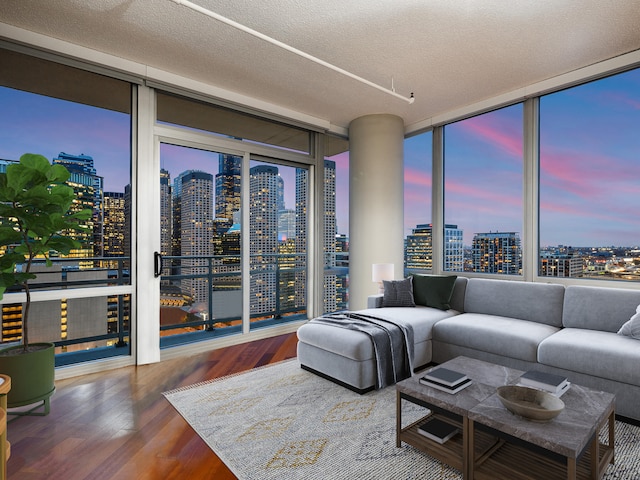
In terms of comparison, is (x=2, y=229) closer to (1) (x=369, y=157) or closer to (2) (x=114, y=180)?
(2) (x=114, y=180)

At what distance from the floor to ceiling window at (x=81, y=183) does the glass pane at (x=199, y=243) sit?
0.39 m

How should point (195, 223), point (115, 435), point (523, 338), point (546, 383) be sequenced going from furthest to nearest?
point (195, 223) → point (523, 338) → point (115, 435) → point (546, 383)

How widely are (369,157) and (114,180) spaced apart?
3.03 m

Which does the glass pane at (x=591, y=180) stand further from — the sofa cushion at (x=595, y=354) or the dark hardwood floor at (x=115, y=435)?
the dark hardwood floor at (x=115, y=435)

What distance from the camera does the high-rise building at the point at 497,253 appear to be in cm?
411

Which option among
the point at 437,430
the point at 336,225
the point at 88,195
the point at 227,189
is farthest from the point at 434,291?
the point at 88,195

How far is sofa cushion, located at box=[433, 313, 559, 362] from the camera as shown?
109 inches

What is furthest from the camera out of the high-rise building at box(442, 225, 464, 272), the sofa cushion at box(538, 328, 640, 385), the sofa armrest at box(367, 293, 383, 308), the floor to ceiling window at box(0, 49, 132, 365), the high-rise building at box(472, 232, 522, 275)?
the high-rise building at box(442, 225, 464, 272)

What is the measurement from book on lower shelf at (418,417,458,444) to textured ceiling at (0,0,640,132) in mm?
2784

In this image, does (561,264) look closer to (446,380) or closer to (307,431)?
(446,380)

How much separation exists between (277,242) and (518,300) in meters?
2.87

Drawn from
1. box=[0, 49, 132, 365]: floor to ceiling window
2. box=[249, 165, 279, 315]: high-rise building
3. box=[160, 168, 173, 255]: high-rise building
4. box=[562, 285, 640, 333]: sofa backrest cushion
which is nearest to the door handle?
box=[160, 168, 173, 255]: high-rise building

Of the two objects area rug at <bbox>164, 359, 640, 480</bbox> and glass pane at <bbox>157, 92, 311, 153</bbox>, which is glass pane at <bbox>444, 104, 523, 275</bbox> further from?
area rug at <bbox>164, 359, 640, 480</bbox>

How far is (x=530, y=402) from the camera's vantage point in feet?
5.69
